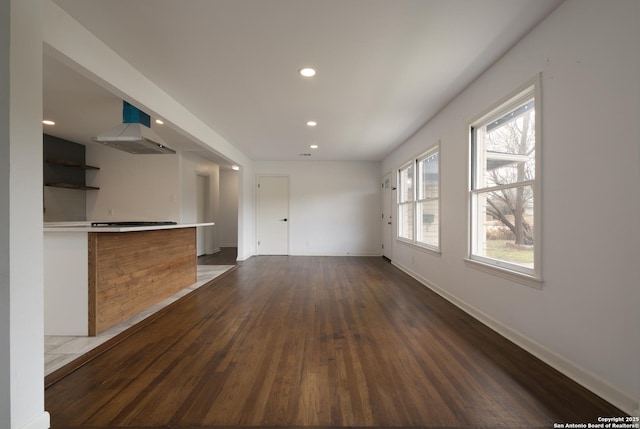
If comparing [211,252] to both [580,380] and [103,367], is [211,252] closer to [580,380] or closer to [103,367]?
[103,367]

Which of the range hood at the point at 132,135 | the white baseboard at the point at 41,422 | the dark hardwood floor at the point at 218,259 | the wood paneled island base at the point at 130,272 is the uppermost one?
the range hood at the point at 132,135

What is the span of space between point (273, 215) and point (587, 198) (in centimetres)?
629

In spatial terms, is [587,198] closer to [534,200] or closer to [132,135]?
[534,200]

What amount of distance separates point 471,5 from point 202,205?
685cm

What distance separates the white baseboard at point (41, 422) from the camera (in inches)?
52.7

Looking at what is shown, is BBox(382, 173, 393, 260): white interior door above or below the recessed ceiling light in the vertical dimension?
below

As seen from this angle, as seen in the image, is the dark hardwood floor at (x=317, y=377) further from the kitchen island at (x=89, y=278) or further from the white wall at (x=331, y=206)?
the white wall at (x=331, y=206)

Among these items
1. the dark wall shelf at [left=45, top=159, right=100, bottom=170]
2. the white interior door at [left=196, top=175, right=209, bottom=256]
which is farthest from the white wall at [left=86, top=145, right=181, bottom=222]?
the white interior door at [left=196, top=175, right=209, bottom=256]

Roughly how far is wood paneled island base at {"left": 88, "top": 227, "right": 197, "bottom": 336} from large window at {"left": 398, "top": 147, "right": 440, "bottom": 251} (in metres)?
3.52

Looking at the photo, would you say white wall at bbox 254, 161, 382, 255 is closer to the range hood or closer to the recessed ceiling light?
the range hood

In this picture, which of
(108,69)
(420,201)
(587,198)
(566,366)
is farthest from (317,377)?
(420,201)

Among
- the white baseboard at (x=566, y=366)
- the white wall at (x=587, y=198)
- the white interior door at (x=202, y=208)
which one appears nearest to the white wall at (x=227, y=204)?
the white interior door at (x=202, y=208)

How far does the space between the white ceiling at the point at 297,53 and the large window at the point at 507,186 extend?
0.53m

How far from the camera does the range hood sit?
126 inches
